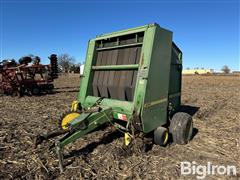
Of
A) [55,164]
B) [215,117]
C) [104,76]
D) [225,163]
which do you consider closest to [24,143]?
[55,164]

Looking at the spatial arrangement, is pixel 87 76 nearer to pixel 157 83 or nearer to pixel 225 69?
pixel 157 83

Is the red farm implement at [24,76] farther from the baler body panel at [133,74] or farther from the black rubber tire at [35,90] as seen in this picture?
the baler body panel at [133,74]

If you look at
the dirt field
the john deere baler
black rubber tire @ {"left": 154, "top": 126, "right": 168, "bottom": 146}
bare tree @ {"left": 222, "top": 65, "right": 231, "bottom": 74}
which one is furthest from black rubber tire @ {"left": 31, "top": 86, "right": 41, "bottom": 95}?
bare tree @ {"left": 222, "top": 65, "right": 231, "bottom": 74}

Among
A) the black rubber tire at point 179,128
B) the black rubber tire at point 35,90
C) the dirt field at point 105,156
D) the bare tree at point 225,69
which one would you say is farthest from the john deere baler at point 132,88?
the bare tree at point 225,69

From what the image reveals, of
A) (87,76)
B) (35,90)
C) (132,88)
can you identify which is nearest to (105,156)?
(132,88)

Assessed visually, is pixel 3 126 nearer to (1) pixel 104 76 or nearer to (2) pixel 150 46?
(1) pixel 104 76

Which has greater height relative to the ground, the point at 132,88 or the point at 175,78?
the point at 175,78

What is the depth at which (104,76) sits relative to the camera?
470 cm

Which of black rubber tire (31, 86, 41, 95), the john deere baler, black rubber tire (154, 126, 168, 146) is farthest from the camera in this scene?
black rubber tire (31, 86, 41, 95)

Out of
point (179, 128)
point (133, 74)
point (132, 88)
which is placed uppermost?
point (133, 74)

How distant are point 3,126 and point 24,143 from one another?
1.60 m

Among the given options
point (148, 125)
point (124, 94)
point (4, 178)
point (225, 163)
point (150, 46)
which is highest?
point (150, 46)

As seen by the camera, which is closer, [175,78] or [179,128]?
[179,128]

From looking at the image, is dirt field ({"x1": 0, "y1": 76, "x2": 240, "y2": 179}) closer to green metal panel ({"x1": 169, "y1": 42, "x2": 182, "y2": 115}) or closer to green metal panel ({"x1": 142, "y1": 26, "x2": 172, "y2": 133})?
green metal panel ({"x1": 142, "y1": 26, "x2": 172, "y2": 133})
